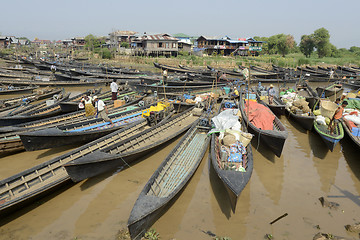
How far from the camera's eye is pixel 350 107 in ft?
43.9

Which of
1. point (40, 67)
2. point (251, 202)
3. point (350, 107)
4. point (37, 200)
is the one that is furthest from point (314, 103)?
point (40, 67)

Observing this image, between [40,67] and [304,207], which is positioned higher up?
[40,67]

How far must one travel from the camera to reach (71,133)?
27.6ft

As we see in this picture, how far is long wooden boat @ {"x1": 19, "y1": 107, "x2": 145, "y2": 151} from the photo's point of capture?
24.7ft

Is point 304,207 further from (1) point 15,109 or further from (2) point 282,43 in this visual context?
(2) point 282,43

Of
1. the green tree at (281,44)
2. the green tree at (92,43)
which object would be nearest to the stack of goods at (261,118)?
the green tree at (281,44)

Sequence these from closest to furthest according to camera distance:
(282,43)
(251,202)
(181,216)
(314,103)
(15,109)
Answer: (181,216)
(251,202)
(15,109)
(314,103)
(282,43)

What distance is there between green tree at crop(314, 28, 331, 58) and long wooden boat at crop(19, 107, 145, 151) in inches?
2387

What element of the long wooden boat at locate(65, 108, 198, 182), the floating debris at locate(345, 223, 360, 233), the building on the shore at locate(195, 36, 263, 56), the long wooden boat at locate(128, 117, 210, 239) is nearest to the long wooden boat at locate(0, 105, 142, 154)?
the long wooden boat at locate(65, 108, 198, 182)

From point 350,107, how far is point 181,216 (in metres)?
13.6

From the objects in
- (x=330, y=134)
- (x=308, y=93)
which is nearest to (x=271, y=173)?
(x=330, y=134)

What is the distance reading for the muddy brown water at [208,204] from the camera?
221 inches

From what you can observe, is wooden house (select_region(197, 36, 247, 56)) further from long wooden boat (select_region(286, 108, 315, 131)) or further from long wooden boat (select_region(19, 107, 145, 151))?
long wooden boat (select_region(19, 107, 145, 151))

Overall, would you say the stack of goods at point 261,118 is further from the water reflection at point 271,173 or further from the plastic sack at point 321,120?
the plastic sack at point 321,120
